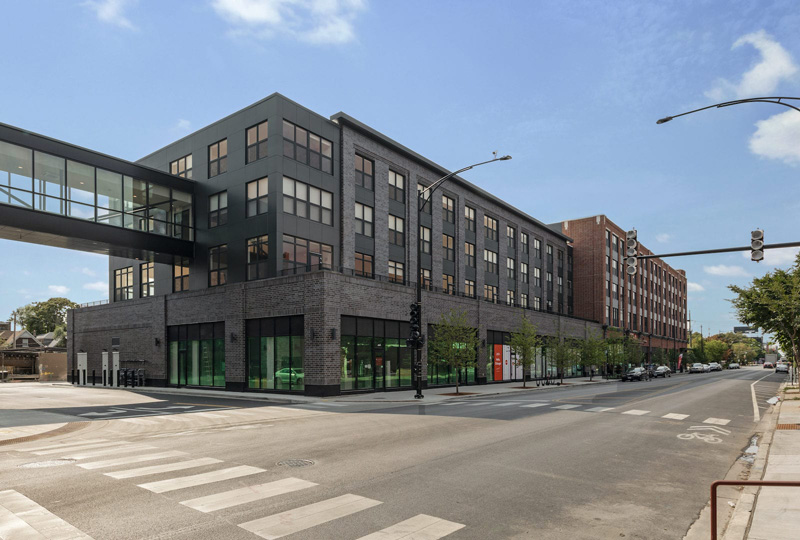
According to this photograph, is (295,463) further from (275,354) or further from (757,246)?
(275,354)

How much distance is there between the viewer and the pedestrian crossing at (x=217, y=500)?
6355 mm

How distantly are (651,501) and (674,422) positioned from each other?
10.8 m

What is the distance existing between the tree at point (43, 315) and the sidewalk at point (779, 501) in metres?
114

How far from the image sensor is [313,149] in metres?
32.8

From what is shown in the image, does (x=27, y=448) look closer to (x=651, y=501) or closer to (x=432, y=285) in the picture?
(x=651, y=501)

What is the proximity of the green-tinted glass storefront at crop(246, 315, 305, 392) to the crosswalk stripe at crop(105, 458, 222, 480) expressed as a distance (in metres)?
19.0

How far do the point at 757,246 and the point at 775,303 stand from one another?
36.1 feet

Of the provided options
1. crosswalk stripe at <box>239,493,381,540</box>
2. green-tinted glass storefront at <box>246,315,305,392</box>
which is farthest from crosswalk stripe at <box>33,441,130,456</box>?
green-tinted glass storefront at <box>246,315,305,392</box>

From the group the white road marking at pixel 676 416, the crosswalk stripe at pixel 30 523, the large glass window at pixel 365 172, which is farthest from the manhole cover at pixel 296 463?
the large glass window at pixel 365 172

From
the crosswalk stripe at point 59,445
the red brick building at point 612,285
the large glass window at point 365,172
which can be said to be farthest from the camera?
the red brick building at point 612,285

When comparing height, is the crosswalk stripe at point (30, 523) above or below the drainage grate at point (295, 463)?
above

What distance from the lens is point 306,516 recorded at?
685cm

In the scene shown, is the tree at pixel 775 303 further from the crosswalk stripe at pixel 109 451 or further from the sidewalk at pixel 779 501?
the crosswalk stripe at pixel 109 451

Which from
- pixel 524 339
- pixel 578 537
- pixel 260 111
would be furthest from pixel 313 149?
pixel 578 537
